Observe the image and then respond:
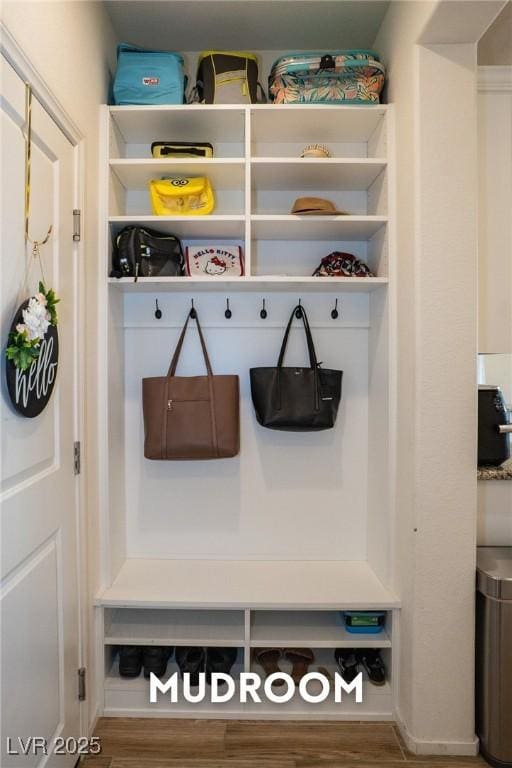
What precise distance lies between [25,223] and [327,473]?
5.12ft

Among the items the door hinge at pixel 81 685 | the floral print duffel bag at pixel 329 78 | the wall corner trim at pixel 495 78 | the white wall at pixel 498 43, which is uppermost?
the white wall at pixel 498 43

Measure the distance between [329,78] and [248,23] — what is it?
436mm

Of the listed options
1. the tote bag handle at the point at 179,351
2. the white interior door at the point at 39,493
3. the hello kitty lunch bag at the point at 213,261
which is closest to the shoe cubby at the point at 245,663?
the white interior door at the point at 39,493

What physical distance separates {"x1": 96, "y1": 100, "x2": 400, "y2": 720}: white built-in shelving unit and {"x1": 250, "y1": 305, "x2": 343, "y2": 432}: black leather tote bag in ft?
0.51

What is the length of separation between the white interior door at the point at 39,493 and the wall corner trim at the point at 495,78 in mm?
1646

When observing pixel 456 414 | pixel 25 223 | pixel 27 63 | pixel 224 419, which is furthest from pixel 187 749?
pixel 27 63

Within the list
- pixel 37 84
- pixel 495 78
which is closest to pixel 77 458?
pixel 37 84

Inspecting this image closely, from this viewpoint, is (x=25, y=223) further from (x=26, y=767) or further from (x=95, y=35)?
(x=26, y=767)

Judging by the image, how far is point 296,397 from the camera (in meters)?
2.00

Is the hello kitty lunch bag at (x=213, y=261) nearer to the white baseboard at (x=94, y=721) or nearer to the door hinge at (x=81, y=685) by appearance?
the door hinge at (x=81, y=685)

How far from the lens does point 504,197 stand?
6.43 feet

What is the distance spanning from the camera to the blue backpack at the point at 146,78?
1855 millimetres

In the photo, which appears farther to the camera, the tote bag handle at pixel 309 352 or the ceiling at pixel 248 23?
the tote bag handle at pixel 309 352

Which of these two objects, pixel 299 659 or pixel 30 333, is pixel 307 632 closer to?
pixel 299 659
